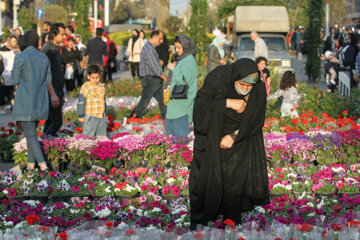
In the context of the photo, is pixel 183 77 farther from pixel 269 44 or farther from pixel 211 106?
pixel 269 44

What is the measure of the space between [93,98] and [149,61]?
2504 millimetres

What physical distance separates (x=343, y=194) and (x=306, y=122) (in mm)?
3637

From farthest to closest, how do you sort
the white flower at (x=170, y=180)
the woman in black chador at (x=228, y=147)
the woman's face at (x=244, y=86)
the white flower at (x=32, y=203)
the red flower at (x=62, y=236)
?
the white flower at (x=170, y=180) → the white flower at (x=32, y=203) → the woman in black chador at (x=228, y=147) → the woman's face at (x=244, y=86) → the red flower at (x=62, y=236)

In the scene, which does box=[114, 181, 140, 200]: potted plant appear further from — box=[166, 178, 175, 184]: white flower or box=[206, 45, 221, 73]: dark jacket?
box=[206, 45, 221, 73]: dark jacket

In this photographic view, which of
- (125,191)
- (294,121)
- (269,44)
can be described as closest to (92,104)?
(125,191)

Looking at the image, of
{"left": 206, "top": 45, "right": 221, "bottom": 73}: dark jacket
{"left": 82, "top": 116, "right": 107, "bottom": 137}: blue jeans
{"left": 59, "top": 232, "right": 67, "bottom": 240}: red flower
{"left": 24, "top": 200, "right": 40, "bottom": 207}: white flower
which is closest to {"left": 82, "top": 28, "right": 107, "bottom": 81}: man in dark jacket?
{"left": 206, "top": 45, "right": 221, "bottom": 73}: dark jacket

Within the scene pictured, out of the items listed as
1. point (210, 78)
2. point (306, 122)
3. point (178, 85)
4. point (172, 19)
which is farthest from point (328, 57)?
point (172, 19)

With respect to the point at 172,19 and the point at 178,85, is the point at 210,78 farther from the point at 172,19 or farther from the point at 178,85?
the point at 172,19

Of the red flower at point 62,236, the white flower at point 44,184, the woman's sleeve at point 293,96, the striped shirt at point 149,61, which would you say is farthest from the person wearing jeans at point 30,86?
the woman's sleeve at point 293,96

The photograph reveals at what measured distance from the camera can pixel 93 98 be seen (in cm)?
993

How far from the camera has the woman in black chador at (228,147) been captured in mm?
5215

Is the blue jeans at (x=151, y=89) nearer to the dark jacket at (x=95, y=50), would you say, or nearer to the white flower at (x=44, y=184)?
the white flower at (x=44, y=184)

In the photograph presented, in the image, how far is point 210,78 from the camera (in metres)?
5.29

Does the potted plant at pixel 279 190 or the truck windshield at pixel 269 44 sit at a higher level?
the truck windshield at pixel 269 44
